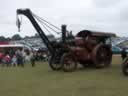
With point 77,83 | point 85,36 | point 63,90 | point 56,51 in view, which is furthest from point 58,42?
point 63,90

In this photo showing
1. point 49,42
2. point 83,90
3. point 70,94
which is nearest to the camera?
point 70,94

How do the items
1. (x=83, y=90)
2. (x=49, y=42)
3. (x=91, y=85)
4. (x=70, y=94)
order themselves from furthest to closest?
(x=49, y=42) → (x=91, y=85) → (x=83, y=90) → (x=70, y=94)

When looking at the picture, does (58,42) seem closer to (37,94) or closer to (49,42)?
(49,42)

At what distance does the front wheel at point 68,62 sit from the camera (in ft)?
68.8

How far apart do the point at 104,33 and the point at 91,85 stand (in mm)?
9876

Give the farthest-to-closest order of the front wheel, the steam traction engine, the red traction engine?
1. the steam traction engine
2. the red traction engine
3. the front wheel

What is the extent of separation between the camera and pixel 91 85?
14320 millimetres

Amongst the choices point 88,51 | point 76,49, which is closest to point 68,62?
point 76,49

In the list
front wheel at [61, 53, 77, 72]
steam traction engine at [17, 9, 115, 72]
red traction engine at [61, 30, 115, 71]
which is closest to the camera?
front wheel at [61, 53, 77, 72]

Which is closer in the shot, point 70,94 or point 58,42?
point 70,94

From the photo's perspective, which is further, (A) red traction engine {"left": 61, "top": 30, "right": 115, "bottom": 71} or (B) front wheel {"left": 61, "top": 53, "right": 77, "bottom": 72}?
(A) red traction engine {"left": 61, "top": 30, "right": 115, "bottom": 71}

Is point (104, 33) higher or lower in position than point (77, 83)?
higher

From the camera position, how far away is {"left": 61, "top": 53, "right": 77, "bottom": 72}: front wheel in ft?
68.8

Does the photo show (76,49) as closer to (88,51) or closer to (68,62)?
(68,62)
